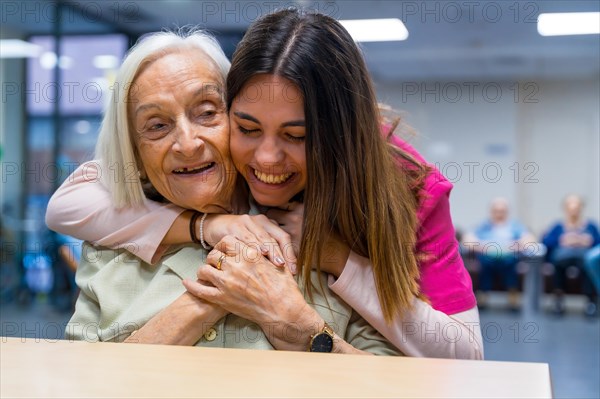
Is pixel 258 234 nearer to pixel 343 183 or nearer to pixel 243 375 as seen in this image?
pixel 343 183

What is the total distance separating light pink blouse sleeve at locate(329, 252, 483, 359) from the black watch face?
0.11 m

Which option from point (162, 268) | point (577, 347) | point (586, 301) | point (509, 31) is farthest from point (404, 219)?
point (586, 301)

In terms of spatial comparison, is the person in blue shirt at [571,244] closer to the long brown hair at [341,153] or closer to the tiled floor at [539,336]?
the tiled floor at [539,336]

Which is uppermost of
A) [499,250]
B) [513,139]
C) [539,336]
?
[513,139]

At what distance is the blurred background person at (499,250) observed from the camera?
23.1 feet

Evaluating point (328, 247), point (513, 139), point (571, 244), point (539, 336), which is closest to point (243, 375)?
point (328, 247)

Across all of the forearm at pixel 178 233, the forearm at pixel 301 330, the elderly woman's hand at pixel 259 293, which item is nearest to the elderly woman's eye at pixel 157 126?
the forearm at pixel 178 233

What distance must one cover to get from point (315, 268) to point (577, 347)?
5.08 m

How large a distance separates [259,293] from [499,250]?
6152mm

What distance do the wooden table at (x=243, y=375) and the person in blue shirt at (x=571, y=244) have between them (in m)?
6.61

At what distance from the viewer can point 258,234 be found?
4.69 ft

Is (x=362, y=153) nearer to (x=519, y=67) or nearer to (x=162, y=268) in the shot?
(x=162, y=268)

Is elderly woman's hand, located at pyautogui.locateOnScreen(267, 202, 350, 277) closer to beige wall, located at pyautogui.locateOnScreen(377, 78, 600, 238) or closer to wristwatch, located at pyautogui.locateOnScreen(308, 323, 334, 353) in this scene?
wristwatch, located at pyautogui.locateOnScreen(308, 323, 334, 353)

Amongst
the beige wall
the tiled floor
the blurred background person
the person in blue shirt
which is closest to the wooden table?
the tiled floor
